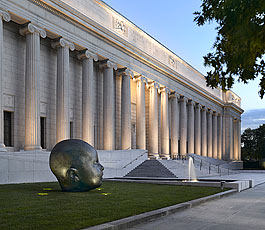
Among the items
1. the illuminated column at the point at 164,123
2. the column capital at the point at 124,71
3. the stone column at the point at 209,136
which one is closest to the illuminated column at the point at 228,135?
the stone column at the point at 209,136

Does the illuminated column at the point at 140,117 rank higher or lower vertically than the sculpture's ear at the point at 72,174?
higher

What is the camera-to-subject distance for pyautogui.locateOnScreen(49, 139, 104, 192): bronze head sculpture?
15.5m

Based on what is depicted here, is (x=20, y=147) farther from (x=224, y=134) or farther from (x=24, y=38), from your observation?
(x=224, y=134)

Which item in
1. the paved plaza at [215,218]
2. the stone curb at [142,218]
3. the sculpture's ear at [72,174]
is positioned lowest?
the paved plaza at [215,218]

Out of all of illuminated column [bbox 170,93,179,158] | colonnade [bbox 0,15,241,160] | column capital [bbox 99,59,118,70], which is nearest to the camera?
colonnade [bbox 0,15,241,160]

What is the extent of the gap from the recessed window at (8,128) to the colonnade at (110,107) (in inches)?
90.6

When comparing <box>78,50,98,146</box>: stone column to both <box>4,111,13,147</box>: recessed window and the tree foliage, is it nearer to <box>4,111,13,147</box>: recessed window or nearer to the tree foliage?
<box>4,111,13,147</box>: recessed window

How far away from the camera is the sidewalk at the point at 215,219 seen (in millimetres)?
10008

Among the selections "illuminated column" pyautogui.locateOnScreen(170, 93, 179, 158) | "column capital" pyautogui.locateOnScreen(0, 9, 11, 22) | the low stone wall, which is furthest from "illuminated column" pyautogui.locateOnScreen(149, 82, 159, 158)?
"column capital" pyautogui.locateOnScreen(0, 9, 11, 22)

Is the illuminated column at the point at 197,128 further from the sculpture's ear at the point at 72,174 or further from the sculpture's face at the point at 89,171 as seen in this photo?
the sculpture's ear at the point at 72,174

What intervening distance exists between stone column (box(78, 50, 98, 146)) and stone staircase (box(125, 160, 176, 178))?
17.7 ft

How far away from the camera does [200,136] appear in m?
66.9

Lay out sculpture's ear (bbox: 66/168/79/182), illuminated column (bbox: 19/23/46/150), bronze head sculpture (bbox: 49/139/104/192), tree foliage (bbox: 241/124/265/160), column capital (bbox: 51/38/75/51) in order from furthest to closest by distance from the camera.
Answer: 1. tree foliage (bbox: 241/124/265/160)
2. column capital (bbox: 51/38/75/51)
3. illuminated column (bbox: 19/23/46/150)
4. bronze head sculpture (bbox: 49/139/104/192)
5. sculpture's ear (bbox: 66/168/79/182)

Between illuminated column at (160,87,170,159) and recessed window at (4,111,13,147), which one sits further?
illuminated column at (160,87,170,159)
